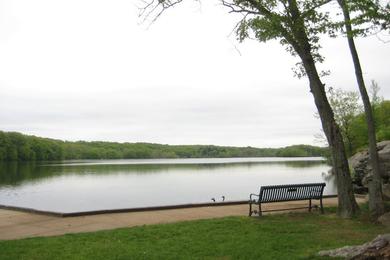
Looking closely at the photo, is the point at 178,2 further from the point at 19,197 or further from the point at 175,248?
the point at 19,197

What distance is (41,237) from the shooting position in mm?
9305

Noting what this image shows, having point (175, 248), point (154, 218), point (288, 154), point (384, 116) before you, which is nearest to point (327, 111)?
point (154, 218)

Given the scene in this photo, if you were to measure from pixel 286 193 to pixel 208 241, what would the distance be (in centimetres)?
479

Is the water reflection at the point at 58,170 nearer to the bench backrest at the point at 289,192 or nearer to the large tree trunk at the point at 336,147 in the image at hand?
the bench backrest at the point at 289,192

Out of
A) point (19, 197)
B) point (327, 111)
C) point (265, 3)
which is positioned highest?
point (265, 3)

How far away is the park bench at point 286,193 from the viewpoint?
1244 cm

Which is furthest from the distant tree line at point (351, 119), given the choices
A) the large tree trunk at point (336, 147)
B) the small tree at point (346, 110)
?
the large tree trunk at point (336, 147)

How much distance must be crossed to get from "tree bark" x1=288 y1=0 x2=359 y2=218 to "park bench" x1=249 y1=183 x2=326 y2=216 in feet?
3.67

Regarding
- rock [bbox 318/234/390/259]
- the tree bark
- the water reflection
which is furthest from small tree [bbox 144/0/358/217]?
the water reflection

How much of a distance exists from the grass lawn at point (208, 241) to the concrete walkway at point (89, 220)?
1096 mm

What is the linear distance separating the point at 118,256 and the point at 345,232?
5.02m

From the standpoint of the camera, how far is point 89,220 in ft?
39.1

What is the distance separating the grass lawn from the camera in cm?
771

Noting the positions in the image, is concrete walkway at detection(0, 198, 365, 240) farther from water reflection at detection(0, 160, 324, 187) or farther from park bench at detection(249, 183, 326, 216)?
water reflection at detection(0, 160, 324, 187)
